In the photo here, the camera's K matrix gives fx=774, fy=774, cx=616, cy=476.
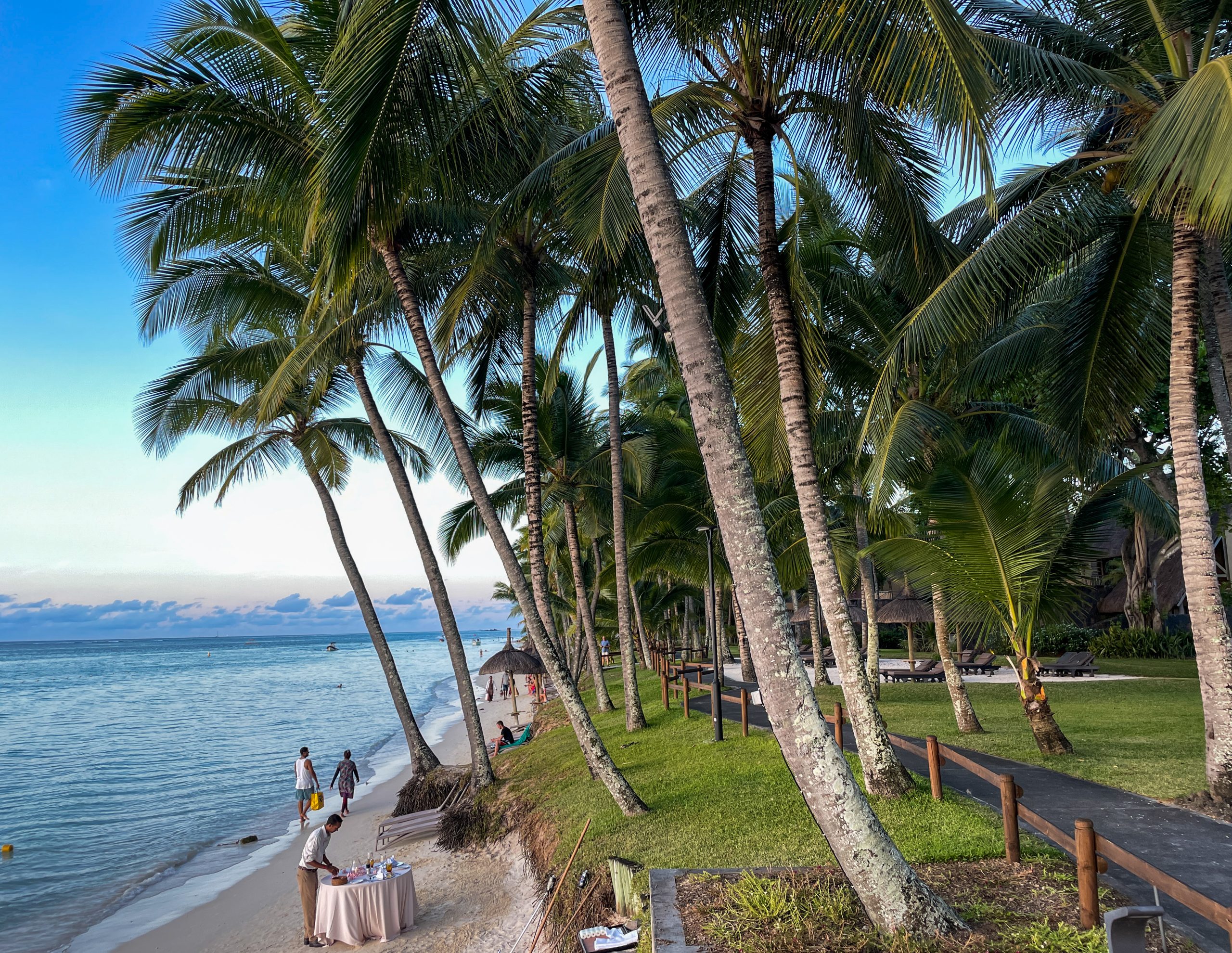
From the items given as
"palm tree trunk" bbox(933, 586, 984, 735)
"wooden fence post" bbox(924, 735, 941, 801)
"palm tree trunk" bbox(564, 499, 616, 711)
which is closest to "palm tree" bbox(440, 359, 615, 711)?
"palm tree trunk" bbox(564, 499, 616, 711)

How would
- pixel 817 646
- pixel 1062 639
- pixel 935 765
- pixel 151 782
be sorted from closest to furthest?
pixel 935 765 < pixel 817 646 < pixel 151 782 < pixel 1062 639

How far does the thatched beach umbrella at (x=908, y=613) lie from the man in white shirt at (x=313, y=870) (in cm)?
1981

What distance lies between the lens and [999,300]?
8680 mm

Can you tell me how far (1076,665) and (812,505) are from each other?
16526 millimetres

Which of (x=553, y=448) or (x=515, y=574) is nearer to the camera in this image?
(x=515, y=574)

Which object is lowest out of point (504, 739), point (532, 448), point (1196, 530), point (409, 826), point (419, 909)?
point (419, 909)

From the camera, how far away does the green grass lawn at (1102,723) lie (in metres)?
8.61

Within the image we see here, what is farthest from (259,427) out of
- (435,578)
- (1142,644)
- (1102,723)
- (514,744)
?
(1142,644)

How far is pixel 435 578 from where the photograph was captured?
1467 centimetres

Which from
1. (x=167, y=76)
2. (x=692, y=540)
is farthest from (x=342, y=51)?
(x=692, y=540)

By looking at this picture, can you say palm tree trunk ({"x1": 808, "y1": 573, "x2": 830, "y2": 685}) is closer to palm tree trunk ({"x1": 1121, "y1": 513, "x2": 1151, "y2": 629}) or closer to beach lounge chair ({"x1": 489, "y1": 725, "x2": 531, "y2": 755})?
A: beach lounge chair ({"x1": 489, "y1": 725, "x2": 531, "y2": 755})

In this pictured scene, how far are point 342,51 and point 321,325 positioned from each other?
735cm

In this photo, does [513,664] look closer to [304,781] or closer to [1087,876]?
[304,781]

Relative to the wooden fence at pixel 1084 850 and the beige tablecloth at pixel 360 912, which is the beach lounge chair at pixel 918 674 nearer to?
the wooden fence at pixel 1084 850
